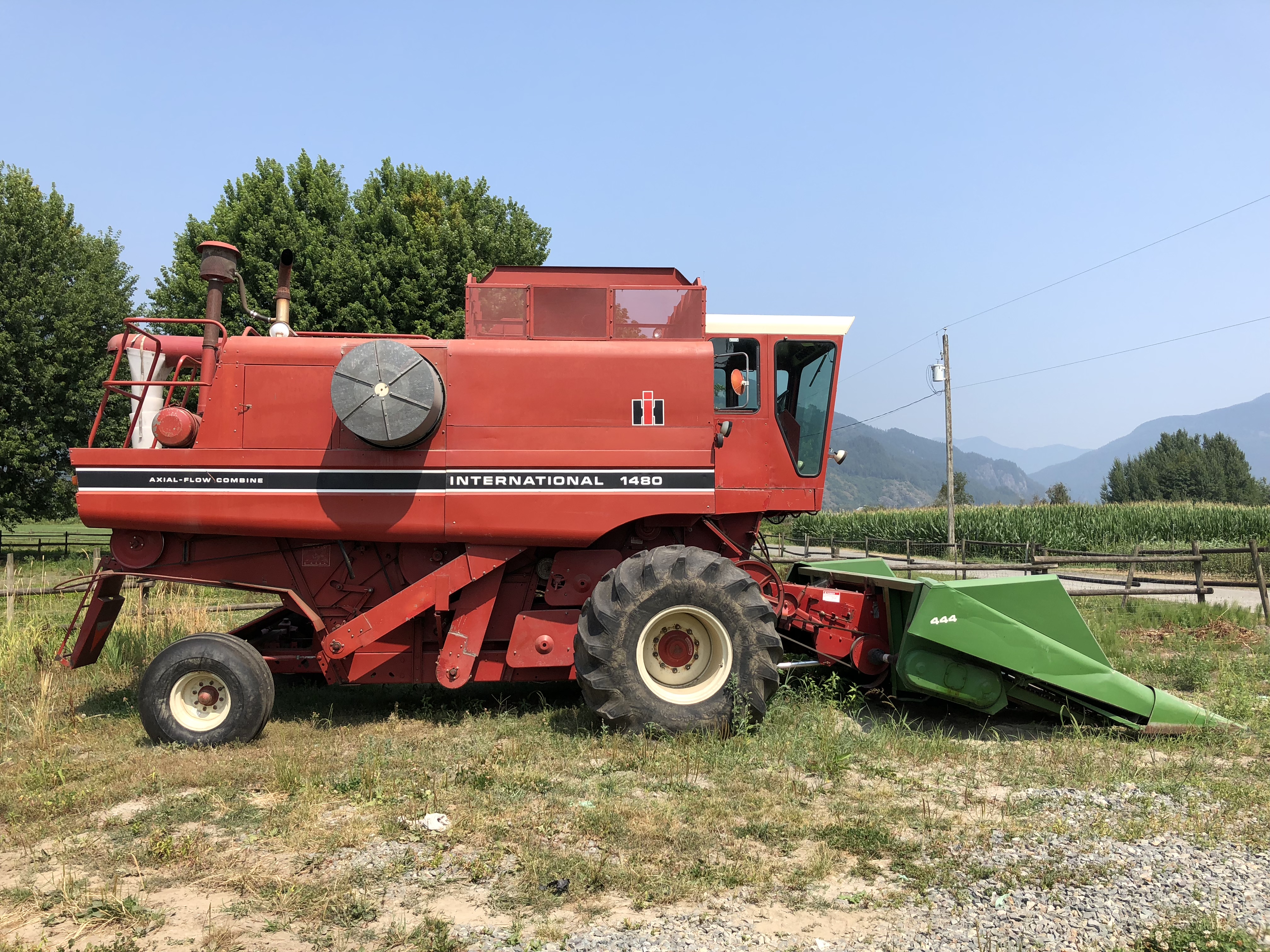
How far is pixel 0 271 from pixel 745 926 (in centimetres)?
2752

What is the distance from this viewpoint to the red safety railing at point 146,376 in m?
5.91

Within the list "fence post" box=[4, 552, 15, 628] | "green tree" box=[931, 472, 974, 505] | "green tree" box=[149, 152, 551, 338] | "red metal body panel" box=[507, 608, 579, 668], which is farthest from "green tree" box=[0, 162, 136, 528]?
"green tree" box=[931, 472, 974, 505]

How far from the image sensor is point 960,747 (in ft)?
18.6

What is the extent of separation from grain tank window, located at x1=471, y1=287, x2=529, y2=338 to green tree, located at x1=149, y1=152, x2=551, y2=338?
13406mm

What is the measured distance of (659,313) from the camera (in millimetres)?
6504

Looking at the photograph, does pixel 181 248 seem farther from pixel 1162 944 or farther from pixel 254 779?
pixel 1162 944

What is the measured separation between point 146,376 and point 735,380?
15.9 ft

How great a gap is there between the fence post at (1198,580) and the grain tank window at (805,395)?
923 cm

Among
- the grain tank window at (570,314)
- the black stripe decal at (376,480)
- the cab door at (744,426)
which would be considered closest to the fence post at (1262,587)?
the cab door at (744,426)

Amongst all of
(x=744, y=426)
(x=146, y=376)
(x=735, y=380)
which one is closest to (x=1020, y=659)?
(x=744, y=426)

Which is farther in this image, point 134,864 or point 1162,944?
point 134,864

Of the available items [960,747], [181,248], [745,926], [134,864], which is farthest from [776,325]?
[181,248]

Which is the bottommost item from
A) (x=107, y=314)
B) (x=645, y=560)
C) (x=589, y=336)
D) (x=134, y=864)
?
(x=134, y=864)

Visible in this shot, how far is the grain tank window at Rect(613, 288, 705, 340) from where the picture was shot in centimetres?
648
